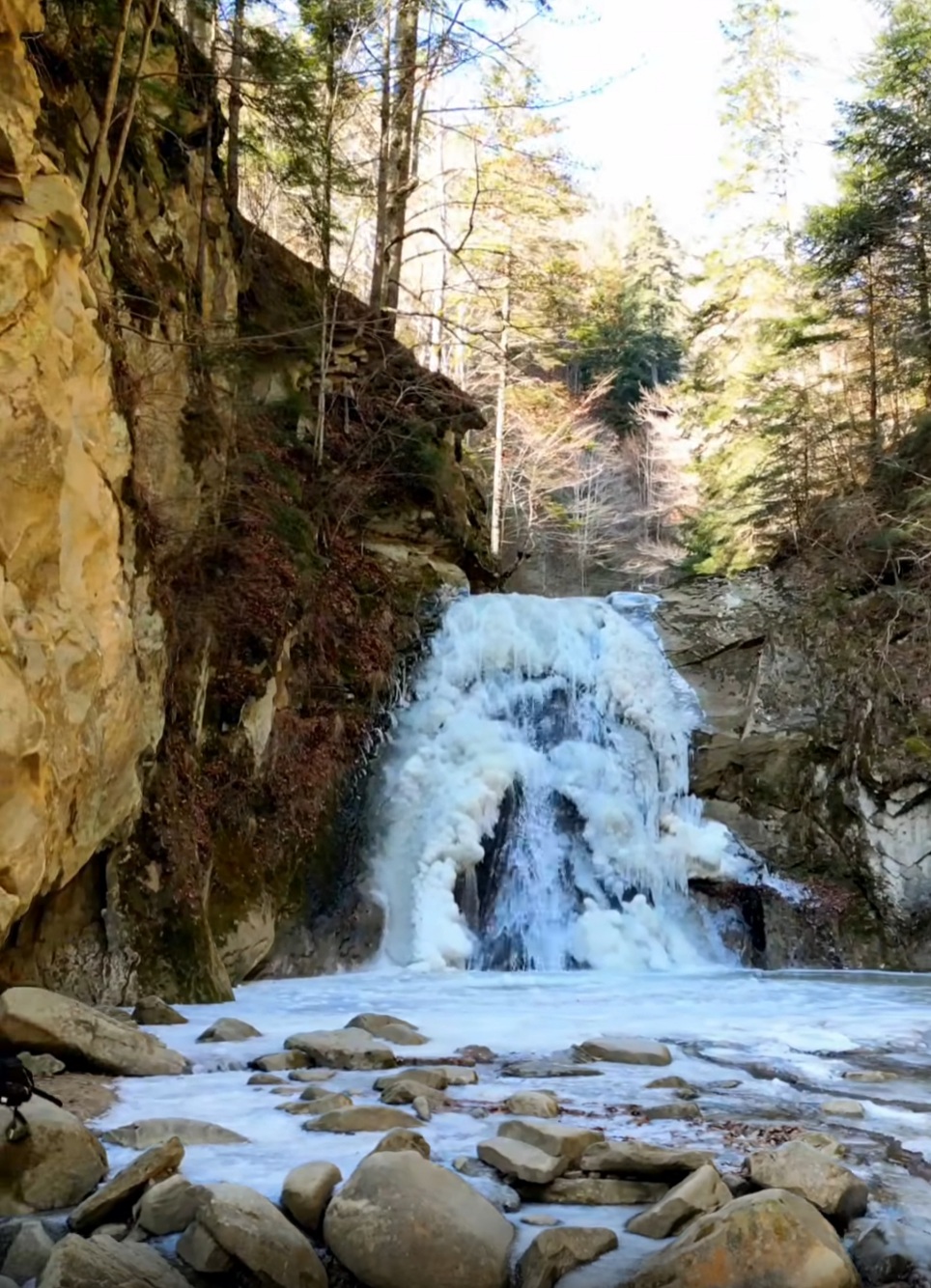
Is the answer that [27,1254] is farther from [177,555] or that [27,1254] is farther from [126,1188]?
[177,555]

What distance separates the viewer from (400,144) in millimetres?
14156

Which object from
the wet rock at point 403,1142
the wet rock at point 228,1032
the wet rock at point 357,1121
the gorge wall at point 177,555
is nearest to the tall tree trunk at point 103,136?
the gorge wall at point 177,555

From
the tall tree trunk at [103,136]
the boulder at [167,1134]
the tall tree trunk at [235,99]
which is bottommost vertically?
the boulder at [167,1134]

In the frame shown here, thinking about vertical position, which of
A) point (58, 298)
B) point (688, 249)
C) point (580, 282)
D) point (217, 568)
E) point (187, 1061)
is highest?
point (688, 249)

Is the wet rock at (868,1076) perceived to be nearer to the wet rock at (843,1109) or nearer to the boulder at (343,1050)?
the wet rock at (843,1109)

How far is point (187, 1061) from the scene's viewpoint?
16.0 ft

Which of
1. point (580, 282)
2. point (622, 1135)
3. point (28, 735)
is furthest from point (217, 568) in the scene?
point (580, 282)

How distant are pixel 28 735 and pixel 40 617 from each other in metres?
0.81

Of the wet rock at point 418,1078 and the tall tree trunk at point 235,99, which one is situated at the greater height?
the tall tree trunk at point 235,99

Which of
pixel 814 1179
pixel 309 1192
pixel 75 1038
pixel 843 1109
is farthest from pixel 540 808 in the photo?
pixel 309 1192

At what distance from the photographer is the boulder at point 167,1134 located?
3.58 meters

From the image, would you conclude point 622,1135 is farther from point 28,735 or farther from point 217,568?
point 217,568

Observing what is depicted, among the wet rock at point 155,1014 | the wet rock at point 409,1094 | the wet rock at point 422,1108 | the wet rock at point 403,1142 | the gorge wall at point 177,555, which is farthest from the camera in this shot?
the wet rock at point 155,1014

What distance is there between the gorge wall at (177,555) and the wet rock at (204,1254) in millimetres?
2230
